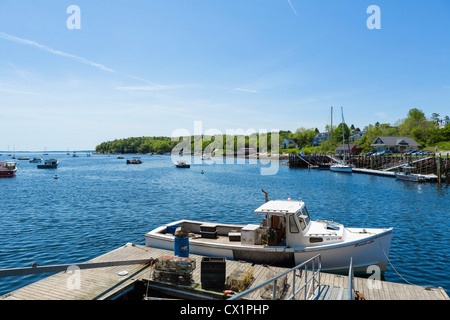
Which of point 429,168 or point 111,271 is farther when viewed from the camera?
point 429,168

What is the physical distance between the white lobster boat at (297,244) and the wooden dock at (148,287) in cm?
101

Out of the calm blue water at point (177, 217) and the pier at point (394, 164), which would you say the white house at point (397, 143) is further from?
the calm blue water at point (177, 217)

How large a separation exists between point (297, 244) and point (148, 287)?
680 centimetres

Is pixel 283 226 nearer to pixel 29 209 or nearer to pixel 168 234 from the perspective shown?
pixel 168 234

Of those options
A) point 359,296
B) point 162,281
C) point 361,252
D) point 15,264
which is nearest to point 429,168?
point 361,252

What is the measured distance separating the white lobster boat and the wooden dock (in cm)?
101

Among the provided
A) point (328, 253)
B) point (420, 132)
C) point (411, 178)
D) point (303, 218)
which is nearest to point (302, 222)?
point (303, 218)

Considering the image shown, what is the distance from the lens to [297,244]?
1302 centimetres

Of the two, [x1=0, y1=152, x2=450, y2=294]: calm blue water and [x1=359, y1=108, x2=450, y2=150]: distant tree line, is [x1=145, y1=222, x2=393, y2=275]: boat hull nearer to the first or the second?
[x1=0, y1=152, x2=450, y2=294]: calm blue water

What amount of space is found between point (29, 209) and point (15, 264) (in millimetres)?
18630

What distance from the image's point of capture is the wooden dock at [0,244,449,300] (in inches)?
386

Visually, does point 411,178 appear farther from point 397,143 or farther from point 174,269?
point 174,269

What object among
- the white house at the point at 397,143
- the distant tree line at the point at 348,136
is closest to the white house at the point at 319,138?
the distant tree line at the point at 348,136

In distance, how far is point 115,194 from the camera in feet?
140
